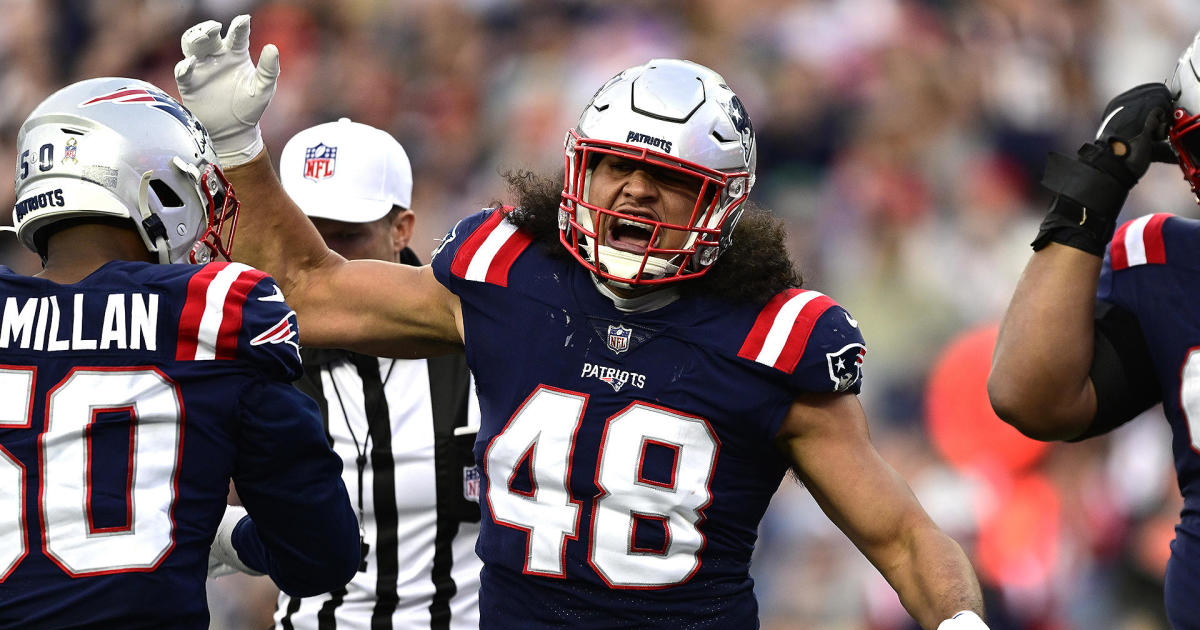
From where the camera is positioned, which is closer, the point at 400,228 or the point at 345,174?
the point at 345,174

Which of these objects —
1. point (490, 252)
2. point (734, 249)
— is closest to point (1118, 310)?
point (734, 249)

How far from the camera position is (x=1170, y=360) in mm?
2217

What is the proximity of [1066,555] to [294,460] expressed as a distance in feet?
11.4

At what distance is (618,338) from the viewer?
233 centimetres

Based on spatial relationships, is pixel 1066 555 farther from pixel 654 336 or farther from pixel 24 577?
pixel 24 577

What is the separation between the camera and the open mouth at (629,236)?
2323 mm

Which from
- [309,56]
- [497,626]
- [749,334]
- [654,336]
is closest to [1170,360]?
[749,334]

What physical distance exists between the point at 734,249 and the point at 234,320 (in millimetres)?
911

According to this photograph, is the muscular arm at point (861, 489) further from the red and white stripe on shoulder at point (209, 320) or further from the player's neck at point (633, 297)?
the red and white stripe on shoulder at point (209, 320)

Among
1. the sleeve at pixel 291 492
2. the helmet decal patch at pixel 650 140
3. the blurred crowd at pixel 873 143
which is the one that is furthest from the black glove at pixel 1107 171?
the blurred crowd at pixel 873 143

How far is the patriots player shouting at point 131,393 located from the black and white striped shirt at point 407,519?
101 cm

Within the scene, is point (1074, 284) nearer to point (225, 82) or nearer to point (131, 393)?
point (131, 393)

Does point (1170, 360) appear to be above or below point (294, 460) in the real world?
above

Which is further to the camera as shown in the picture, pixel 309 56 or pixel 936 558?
pixel 309 56
